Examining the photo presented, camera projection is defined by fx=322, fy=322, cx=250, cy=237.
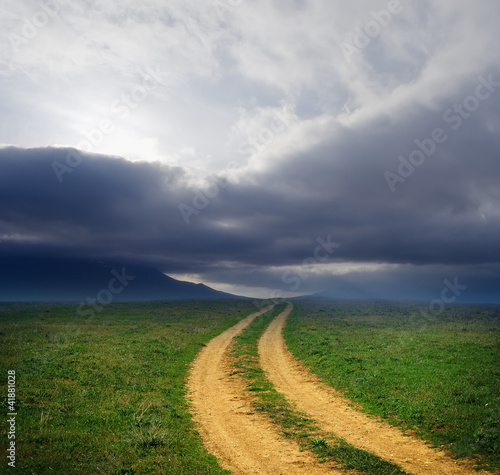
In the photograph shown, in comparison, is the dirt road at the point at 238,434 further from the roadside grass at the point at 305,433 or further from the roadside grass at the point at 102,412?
the roadside grass at the point at 102,412

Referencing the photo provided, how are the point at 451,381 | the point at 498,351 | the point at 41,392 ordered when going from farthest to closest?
the point at 498,351
the point at 451,381
the point at 41,392

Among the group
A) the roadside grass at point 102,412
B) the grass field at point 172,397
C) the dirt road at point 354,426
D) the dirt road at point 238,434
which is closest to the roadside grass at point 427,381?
the grass field at point 172,397

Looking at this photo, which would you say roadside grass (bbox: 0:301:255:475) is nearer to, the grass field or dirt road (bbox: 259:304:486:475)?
the grass field

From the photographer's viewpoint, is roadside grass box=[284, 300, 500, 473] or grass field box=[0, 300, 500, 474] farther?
roadside grass box=[284, 300, 500, 473]

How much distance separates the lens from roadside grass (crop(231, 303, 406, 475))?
36.0 feet

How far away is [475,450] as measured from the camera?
11453 mm

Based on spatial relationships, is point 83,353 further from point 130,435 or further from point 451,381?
point 451,381

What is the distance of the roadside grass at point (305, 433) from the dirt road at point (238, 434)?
0.52 meters

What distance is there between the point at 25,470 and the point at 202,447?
5889mm

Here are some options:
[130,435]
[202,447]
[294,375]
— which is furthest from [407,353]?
[130,435]

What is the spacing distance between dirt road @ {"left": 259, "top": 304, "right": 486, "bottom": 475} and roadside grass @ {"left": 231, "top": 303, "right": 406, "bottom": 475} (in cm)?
54

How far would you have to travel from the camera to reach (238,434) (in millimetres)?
13891

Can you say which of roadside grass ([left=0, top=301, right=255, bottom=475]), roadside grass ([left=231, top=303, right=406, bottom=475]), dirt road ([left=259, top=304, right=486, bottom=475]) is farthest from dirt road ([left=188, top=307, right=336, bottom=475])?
dirt road ([left=259, top=304, right=486, bottom=475])

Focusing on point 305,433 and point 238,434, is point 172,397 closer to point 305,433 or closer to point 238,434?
point 238,434
